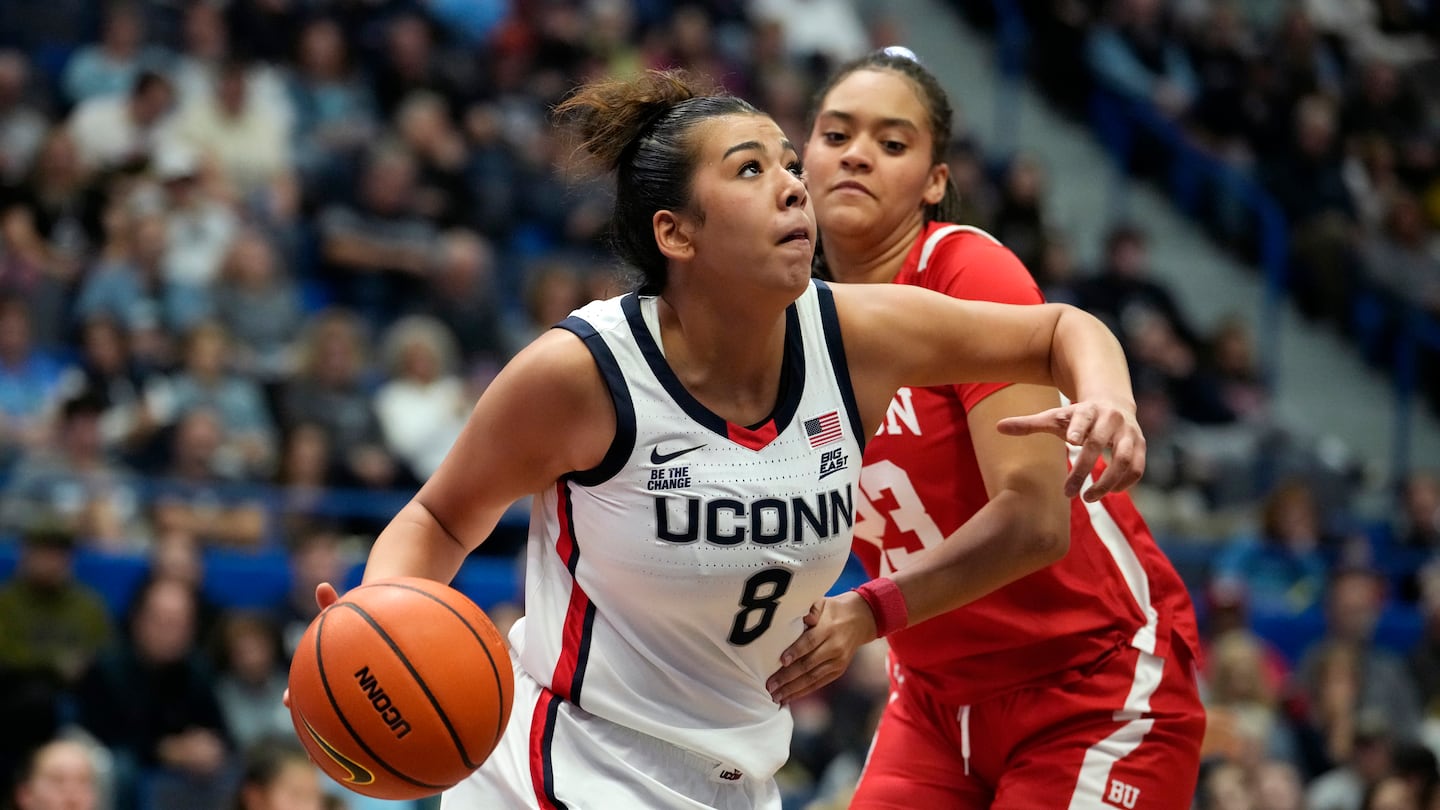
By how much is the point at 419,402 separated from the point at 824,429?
6279mm

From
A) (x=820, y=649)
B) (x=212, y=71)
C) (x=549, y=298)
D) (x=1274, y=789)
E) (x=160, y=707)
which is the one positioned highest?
(x=820, y=649)

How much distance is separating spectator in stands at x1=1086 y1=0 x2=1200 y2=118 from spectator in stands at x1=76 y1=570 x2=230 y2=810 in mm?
10598

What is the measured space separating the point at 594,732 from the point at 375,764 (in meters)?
0.43

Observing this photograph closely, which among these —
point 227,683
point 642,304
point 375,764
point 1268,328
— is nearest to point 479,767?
point 375,764

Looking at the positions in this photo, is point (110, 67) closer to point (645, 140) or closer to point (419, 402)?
point (419, 402)

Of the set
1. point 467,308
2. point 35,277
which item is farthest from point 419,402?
point 35,277

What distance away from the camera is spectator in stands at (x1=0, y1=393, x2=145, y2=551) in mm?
8031

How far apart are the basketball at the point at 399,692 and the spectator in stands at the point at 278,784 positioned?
2666mm

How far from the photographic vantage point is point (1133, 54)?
611 inches

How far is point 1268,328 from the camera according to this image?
13.8 meters

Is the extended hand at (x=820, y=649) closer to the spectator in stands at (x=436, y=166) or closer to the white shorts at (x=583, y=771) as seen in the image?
the white shorts at (x=583, y=771)

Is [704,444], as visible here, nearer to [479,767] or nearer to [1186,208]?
[479,767]

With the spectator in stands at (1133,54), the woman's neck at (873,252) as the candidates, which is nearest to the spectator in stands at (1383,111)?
the spectator in stands at (1133,54)

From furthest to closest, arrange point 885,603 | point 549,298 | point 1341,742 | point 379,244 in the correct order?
point 379,244 → point 549,298 → point 1341,742 → point 885,603
